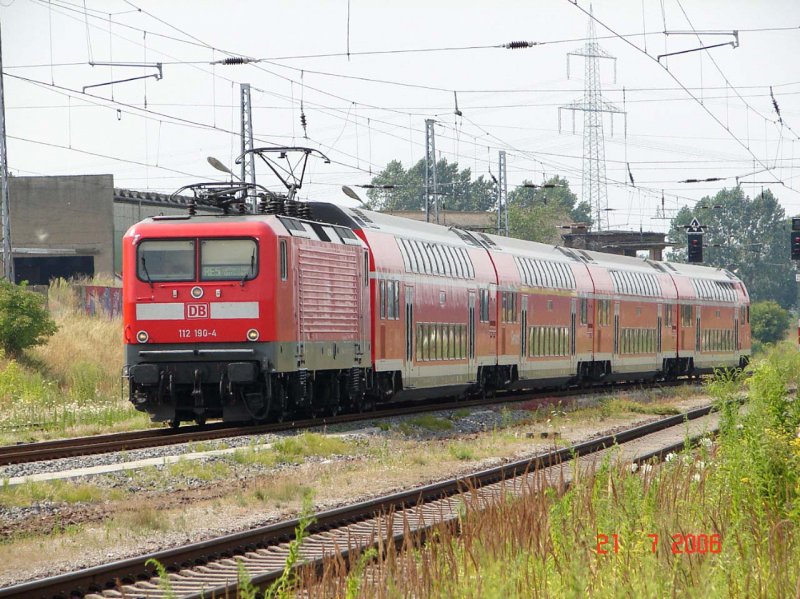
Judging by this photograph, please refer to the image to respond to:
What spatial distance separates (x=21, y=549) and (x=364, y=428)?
10609 millimetres

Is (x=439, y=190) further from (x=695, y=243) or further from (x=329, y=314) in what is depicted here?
(x=329, y=314)

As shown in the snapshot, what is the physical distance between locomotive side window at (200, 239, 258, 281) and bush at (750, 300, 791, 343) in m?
80.7

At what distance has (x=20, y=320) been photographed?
28234mm

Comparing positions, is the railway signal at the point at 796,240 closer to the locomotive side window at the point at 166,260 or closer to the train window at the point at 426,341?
the train window at the point at 426,341

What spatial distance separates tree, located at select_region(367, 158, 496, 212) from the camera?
147750 mm

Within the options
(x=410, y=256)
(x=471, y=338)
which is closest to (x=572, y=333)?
(x=471, y=338)

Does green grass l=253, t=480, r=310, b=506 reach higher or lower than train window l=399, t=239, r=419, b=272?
lower

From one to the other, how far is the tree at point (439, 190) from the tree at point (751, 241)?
2285 centimetres

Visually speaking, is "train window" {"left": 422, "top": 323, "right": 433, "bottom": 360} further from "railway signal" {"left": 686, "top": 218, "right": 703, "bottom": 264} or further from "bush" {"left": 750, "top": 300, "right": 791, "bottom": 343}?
"bush" {"left": 750, "top": 300, "right": 791, "bottom": 343}

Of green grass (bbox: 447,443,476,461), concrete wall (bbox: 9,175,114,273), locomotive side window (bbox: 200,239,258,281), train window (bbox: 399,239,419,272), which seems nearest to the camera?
green grass (bbox: 447,443,476,461)

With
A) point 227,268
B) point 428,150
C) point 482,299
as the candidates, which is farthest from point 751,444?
point 428,150

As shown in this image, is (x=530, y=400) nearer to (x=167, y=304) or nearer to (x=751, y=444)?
(x=167, y=304)
